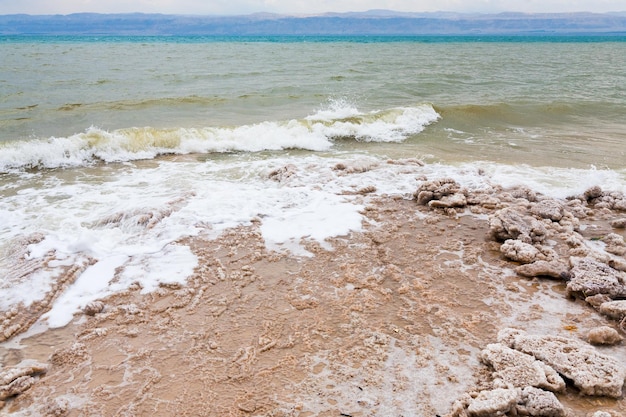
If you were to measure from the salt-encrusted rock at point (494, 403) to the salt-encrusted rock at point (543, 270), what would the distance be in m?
2.21

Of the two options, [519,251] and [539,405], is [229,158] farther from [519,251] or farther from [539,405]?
[539,405]

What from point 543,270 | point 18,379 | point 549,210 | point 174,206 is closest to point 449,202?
point 549,210

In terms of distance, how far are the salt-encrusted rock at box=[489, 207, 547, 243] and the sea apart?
1.89 metres

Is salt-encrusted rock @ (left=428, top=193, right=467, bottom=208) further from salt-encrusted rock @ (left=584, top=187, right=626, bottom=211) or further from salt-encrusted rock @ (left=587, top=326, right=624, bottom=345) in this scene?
salt-encrusted rock @ (left=587, top=326, right=624, bottom=345)

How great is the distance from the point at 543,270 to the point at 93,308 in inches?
196

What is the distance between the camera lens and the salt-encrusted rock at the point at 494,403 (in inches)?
119

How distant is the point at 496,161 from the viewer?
393 inches

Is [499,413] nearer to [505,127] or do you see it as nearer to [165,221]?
[165,221]

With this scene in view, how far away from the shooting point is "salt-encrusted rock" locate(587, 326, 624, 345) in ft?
12.5

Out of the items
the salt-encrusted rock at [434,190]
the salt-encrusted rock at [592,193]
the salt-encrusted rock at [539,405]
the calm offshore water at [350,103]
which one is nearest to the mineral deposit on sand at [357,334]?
the salt-encrusted rock at [539,405]

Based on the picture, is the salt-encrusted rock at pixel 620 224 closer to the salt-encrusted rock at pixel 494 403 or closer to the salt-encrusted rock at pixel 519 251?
the salt-encrusted rock at pixel 519 251

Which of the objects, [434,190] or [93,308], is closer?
[93,308]

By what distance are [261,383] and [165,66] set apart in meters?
31.2

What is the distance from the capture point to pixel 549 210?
21.2 feet
